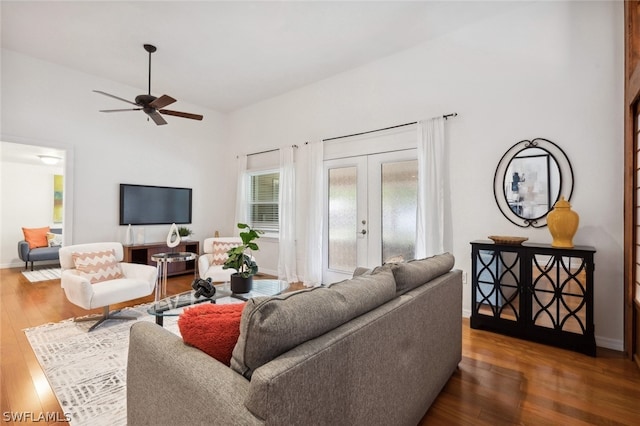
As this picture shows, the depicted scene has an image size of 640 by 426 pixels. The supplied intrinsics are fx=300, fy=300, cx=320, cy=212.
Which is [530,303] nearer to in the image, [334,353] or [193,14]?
[334,353]

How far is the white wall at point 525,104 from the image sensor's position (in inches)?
106

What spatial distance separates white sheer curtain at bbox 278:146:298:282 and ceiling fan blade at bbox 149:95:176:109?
7.15 ft

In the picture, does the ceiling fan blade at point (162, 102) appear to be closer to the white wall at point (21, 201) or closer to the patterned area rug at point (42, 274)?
the patterned area rug at point (42, 274)

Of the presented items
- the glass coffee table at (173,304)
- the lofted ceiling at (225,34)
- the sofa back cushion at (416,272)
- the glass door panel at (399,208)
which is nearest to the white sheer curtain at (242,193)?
the lofted ceiling at (225,34)

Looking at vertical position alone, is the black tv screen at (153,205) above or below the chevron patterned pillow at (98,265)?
above

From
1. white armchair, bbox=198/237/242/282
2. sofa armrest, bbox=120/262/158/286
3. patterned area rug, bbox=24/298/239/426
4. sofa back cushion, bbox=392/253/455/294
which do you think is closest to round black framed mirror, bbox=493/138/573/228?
sofa back cushion, bbox=392/253/455/294

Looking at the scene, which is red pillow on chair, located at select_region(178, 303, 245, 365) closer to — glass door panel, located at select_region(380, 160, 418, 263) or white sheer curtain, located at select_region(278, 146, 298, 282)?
glass door panel, located at select_region(380, 160, 418, 263)

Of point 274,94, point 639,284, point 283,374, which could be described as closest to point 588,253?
point 639,284

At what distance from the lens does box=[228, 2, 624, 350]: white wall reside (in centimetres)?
270

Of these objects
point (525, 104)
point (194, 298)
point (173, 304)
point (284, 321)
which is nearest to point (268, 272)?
point (194, 298)

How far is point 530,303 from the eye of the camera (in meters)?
2.76

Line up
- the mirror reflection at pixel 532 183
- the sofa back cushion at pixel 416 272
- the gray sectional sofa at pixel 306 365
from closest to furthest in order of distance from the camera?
the gray sectional sofa at pixel 306 365 → the sofa back cushion at pixel 416 272 → the mirror reflection at pixel 532 183

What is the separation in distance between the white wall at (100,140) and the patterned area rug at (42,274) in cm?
119

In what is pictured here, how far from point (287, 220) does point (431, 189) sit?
249cm
